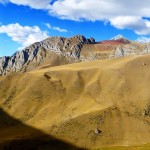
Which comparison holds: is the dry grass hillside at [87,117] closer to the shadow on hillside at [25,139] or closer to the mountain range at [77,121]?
the mountain range at [77,121]

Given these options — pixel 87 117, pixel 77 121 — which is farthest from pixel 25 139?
pixel 87 117

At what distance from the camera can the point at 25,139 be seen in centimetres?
15438

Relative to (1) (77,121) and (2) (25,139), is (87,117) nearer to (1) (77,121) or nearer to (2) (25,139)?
(1) (77,121)

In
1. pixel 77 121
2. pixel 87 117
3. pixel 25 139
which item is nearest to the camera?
pixel 25 139

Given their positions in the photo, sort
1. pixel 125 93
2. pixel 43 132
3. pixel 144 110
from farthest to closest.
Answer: pixel 125 93
pixel 144 110
pixel 43 132

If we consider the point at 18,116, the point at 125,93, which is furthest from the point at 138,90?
the point at 18,116

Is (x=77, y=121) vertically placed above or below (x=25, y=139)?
above

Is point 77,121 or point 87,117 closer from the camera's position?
point 77,121

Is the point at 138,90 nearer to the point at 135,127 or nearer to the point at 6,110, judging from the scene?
the point at 135,127

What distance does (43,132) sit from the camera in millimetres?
167500

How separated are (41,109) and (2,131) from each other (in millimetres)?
26272

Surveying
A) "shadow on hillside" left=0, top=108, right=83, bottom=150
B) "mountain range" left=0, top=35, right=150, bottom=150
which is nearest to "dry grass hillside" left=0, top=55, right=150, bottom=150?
"mountain range" left=0, top=35, right=150, bottom=150

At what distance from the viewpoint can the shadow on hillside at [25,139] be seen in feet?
493

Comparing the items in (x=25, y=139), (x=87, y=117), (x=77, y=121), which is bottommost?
(x=25, y=139)
